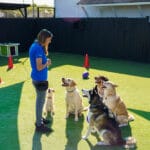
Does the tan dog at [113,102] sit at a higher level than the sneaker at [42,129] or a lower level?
higher

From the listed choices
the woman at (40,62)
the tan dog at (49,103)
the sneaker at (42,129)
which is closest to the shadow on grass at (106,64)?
the tan dog at (49,103)

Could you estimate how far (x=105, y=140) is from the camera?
17.8 feet

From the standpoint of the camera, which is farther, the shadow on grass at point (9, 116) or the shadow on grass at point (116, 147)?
the shadow on grass at point (9, 116)

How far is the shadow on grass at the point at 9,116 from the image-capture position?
5.79 m

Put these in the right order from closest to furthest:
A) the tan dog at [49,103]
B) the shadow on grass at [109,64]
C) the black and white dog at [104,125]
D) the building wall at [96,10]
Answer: the black and white dog at [104,125]
the tan dog at [49,103]
the shadow on grass at [109,64]
the building wall at [96,10]

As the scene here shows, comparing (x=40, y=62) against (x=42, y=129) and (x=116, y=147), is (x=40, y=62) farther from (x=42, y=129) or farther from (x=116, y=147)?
(x=116, y=147)

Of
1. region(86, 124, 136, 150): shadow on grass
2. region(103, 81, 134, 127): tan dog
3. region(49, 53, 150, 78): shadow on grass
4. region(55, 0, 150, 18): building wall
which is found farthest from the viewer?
region(55, 0, 150, 18): building wall

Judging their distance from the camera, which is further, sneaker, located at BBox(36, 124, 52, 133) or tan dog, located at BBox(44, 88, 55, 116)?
tan dog, located at BBox(44, 88, 55, 116)

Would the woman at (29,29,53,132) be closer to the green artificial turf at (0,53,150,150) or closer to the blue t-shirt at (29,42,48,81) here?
the blue t-shirt at (29,42,48,81)

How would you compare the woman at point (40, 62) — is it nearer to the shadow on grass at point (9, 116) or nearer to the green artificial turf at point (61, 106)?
the green artificial turf at point (61, 106)

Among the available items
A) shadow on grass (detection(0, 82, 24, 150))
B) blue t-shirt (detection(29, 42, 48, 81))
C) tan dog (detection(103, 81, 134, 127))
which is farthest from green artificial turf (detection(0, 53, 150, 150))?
blue t-shirt (detection(29, 42, 48, 81))

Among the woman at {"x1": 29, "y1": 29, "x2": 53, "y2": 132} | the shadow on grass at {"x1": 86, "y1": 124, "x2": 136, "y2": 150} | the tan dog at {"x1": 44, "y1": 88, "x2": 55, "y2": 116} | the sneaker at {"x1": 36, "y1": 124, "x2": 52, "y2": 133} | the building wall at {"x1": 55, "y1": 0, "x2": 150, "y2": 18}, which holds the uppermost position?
the building wall at {"x1": 55, "y1": 0, "x2": 150, "y2": 18}

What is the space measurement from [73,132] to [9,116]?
1.71 m

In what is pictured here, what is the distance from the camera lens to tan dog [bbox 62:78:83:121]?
6.67 m
